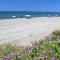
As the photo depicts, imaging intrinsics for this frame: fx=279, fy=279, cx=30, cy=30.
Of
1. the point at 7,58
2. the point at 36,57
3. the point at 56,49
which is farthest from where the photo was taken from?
the point at 56,49

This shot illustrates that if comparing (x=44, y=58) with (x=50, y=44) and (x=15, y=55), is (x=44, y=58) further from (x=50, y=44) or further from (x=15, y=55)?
(x=50, y=44)

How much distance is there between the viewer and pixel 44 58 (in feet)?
15.4

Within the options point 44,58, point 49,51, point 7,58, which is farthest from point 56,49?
point 7,58

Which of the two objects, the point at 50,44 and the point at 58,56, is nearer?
the point at 58,56

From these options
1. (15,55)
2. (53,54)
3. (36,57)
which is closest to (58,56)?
(53,54)

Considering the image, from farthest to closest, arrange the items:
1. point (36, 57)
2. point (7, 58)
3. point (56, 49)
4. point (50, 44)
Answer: point (50, 44), point (56, 49), point (36, 57), point (7, 58)

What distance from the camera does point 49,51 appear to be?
505cm

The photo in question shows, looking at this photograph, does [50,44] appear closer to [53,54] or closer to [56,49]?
[56,49]

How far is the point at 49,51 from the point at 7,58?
0.86 metres

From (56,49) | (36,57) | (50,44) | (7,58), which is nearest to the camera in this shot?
(7,58)

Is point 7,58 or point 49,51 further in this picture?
point 49,51

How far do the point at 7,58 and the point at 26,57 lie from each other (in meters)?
0.36

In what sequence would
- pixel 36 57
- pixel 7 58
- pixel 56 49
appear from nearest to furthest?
pixel 7 58
pixel 36 57
pixel 56 49

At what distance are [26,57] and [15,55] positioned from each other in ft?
0.75
